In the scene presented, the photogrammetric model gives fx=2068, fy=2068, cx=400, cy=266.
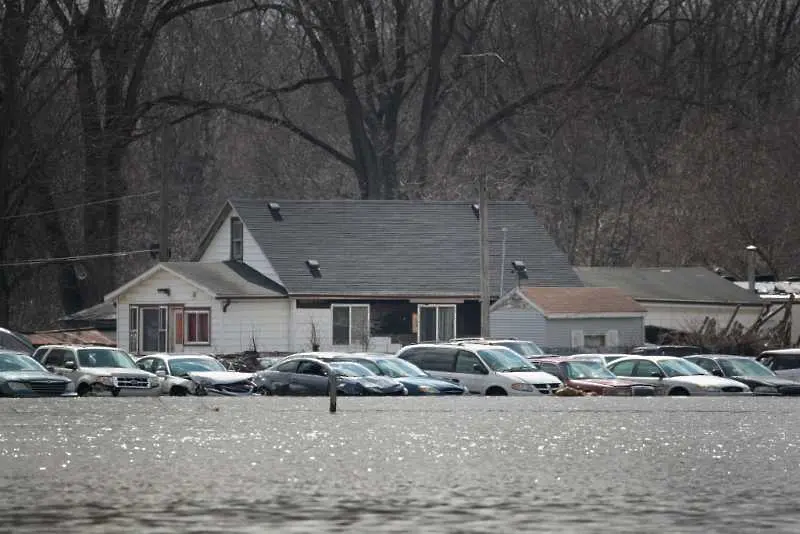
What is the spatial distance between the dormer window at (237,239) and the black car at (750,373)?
24.6 m

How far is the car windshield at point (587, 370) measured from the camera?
54844mm

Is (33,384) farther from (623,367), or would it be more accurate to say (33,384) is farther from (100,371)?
→ (623,367)

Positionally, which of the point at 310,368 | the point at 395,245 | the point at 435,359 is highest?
the point at 395,245

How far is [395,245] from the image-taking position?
78.0 metres

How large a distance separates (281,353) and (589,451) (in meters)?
35.2

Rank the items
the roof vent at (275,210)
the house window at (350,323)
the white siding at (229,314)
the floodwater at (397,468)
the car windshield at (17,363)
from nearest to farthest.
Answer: the floodwater at (397,468) < the car windshield at (17,363) < the white siding at (229,314) < the house window at (350,323) < the roof vent at (275,210)

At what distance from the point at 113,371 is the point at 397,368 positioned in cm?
731

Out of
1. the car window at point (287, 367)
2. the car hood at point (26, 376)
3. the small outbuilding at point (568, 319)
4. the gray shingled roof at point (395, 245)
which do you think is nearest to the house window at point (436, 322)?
the gray shingled roof at point (395, 245)

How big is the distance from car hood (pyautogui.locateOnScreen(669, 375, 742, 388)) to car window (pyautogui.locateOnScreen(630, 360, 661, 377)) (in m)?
0.63

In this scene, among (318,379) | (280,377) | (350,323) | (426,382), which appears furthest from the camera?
(350,323)

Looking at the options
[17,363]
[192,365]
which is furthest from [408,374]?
[17,363]

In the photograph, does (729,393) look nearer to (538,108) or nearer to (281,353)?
(281,353)

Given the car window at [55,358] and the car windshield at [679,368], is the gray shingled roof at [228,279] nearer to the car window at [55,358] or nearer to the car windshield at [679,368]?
the car window at [55,358]

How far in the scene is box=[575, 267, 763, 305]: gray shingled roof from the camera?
250 ft
